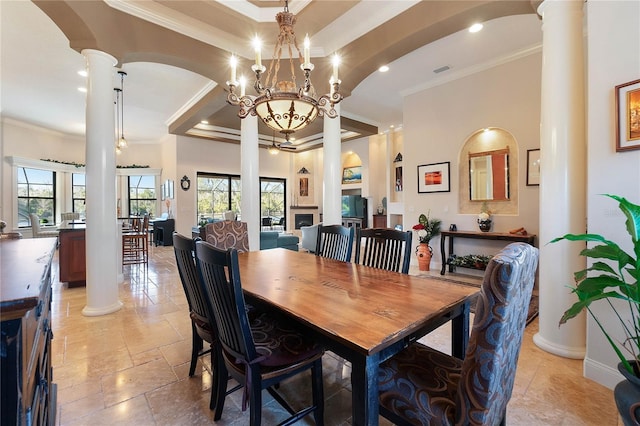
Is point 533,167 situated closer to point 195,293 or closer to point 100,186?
point 195,293

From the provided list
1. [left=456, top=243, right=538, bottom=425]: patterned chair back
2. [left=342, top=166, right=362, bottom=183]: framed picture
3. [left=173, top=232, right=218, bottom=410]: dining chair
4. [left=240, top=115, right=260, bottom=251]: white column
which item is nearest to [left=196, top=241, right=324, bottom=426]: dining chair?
[left=173, top=232, right=218, bottom=410]: dining chair

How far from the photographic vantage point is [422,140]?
5.27 meters

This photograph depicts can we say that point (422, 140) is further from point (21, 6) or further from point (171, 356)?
point (21, 6)

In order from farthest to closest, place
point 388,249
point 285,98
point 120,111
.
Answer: point 120,111, point 388,249, point 285,98

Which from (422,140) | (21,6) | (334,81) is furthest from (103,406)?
(422,140)

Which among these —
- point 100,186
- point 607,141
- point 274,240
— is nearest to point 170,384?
point 100,186

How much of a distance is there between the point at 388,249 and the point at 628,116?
1.74m

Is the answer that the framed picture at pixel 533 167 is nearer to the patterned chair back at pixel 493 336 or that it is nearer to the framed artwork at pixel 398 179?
the patterned chair back at pixel 493 336

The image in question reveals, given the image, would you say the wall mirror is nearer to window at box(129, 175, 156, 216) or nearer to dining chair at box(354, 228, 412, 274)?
dining chair at box(354, 228, 412, 274)

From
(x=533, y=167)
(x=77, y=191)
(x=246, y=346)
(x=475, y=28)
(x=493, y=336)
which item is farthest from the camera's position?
(x=77, y=191)

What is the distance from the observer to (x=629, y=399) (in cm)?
132

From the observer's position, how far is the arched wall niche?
4293 mm

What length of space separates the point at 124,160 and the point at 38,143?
1.91 m

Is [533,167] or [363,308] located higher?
[533,167]
